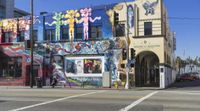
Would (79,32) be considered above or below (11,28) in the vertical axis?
below

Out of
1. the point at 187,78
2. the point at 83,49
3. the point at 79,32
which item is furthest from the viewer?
the point at 187,78

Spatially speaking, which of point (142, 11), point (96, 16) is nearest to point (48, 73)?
point (96, 16)

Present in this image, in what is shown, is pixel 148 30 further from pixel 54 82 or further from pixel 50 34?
pixel 50 34

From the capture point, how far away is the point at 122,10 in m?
44.4

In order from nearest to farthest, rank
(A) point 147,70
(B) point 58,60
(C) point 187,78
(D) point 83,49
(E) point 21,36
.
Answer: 1. (D) point 83,49
2. (B) point 58,60
3. (E) point 21,36
4. (A) point 147,70
5. (C) point 187,78

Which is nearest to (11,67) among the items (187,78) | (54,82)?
(54,82)

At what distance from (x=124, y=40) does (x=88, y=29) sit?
14.7 feet

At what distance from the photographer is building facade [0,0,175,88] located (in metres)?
43.3

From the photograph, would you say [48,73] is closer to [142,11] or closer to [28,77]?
[28,77]

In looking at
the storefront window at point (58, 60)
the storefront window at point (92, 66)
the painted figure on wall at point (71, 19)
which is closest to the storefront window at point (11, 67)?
the storefront window at point (58, 60)

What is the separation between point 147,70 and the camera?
51.5 m

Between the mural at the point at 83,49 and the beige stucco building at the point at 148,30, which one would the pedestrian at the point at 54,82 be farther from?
the beige stucco building at the point at 148,30

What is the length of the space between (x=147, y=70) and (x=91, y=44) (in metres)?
10.0

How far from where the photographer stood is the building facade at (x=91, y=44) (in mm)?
43344
